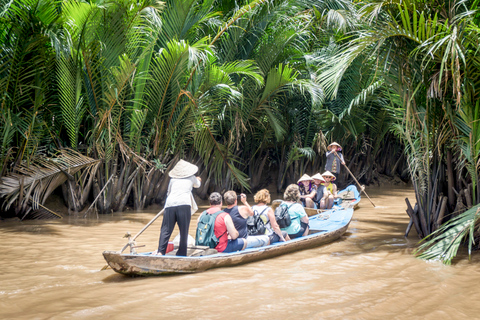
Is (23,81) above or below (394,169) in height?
above

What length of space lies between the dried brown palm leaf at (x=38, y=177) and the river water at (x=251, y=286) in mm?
1337

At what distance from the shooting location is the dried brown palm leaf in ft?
26.0

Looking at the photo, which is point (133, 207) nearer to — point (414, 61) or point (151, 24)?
point (151, 24)

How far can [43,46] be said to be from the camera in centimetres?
812

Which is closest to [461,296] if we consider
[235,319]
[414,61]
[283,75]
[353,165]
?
[235,319]

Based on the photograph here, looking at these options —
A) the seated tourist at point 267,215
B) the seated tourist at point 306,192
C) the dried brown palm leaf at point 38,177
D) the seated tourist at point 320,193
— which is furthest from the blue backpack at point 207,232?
the seated tourist at point 320,193

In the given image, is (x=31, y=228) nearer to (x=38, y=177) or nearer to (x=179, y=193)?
(x=38, y=177)

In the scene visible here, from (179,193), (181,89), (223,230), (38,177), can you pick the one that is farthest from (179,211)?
(181,89)

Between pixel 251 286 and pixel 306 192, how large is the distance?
5.49 meters

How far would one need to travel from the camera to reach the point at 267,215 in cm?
617

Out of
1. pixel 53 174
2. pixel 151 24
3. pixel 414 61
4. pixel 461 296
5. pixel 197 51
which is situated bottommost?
pixel 461 296

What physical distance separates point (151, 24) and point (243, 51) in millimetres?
3040

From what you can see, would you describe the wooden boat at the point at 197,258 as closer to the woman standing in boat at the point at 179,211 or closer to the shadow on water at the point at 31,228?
the woman standing in boat at the point at 179,211

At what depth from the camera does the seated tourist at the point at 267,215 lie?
601cm
